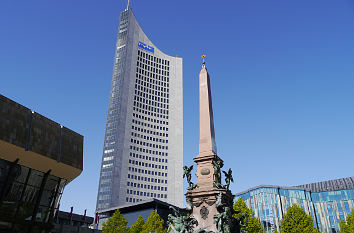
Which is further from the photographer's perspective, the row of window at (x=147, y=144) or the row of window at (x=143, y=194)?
the row of window at (x=147, y=144)

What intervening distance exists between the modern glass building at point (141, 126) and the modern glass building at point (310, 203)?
3974cm

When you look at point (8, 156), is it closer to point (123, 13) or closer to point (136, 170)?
point (136, 170)

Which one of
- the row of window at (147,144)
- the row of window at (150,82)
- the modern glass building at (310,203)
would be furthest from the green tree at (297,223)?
the row of window at (150,82)

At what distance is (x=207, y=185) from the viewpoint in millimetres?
22516

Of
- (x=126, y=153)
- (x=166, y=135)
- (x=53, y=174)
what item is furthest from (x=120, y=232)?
(x=166, y=135)

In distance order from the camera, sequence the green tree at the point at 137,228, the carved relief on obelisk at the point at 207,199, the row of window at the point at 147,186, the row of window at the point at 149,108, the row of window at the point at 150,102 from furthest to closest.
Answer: the row of window at the point at 150,102 → the row of window at the point at 149,108 → the row of window at the point at 147,186 → the green tree at the point at 137,228 → the carved relief on obelisk at the point at 207,199

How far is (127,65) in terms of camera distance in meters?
122

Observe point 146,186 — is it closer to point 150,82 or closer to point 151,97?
point 151,97

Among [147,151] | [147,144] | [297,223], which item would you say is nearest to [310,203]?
[297,223]

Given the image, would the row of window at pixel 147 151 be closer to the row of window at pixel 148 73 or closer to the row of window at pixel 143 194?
the row of window at pixel 143 194

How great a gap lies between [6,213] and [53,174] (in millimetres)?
7072

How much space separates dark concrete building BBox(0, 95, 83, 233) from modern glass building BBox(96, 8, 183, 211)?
2473 inches

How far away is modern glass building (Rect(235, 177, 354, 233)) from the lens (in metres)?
76.6

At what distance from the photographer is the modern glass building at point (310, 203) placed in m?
76.6
